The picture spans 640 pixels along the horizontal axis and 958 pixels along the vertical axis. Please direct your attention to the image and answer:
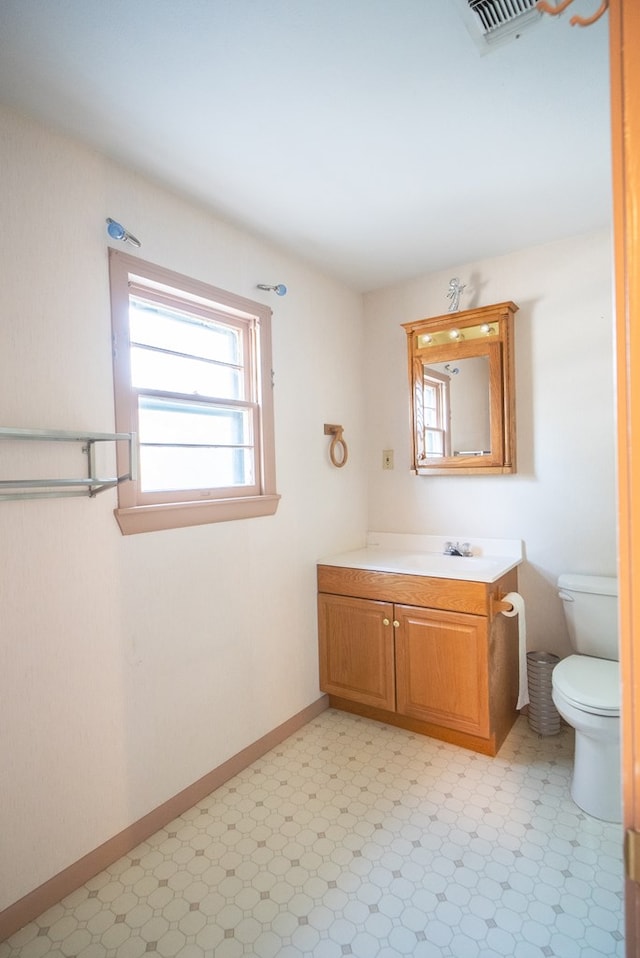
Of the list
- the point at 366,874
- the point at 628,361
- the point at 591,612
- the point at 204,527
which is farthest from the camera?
the point at 591,612

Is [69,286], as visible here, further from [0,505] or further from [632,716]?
[632,716]

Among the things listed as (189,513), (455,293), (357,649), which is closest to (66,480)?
(189,513)

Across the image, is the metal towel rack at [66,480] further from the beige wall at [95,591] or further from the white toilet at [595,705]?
the white toilet at [595,705]

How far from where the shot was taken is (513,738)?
2.26m

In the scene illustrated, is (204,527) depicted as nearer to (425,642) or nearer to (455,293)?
(425,642)

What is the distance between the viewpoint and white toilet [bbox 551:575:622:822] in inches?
67.7

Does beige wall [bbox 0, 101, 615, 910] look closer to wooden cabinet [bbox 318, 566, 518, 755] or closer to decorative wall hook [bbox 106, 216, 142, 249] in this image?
decorative wall hook [bbox 106, 216, 142, 249]

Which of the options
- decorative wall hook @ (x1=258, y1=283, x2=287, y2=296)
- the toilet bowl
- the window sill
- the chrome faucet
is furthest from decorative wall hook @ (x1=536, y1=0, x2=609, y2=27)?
the chrome faucet

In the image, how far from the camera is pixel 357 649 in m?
2.43

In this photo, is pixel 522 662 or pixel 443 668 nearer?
pixel 443 668

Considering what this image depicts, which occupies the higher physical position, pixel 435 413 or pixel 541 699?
pixel 435 413

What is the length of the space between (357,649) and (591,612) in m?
1.11

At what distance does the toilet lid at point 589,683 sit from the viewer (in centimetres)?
172

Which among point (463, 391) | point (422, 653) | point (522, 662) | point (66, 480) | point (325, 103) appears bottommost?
point (522, 662)
